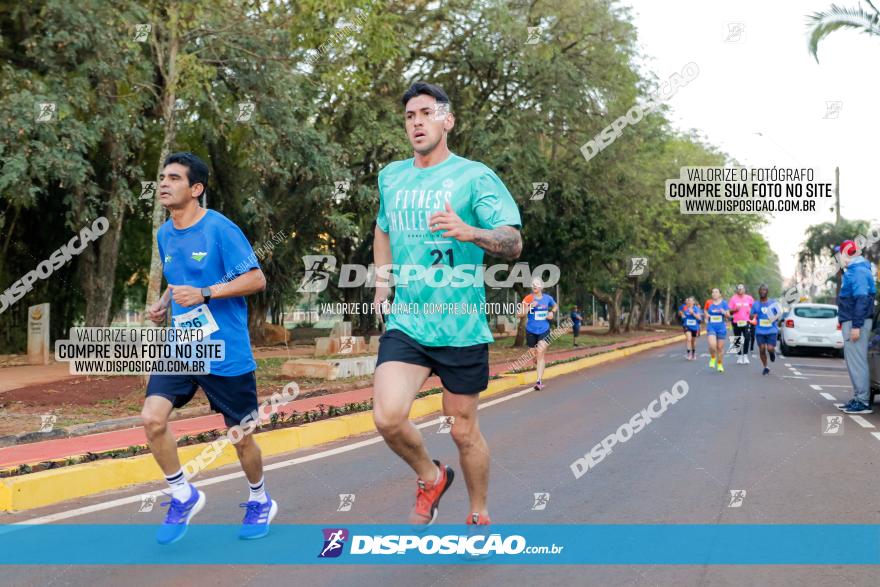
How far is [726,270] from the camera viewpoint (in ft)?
176

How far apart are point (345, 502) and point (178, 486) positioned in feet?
4.82

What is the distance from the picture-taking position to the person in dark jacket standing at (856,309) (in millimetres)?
10516

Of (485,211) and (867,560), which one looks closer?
(485,211)

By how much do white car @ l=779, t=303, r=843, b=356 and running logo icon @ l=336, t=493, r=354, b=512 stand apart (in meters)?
22.2

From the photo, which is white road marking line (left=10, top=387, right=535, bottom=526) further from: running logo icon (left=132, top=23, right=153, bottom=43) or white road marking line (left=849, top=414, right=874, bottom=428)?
running logo icon (left=132, top=23, right=153, bottom=43)

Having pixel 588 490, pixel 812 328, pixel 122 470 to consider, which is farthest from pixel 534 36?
pixel 122 470

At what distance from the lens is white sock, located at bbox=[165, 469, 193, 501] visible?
15.6ft

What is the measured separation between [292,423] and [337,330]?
11519mm

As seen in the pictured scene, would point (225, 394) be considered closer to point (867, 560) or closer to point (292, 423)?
point (867, 560)

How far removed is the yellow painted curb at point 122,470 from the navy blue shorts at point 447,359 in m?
3.16

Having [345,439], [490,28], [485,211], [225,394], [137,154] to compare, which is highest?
[490,28]

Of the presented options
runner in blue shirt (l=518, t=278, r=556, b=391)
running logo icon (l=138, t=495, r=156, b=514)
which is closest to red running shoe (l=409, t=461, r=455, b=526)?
running logo icon (l=138, t=495, r=156, b=514)

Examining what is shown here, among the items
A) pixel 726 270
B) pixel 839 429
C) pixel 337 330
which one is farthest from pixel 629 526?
pixel 726 270

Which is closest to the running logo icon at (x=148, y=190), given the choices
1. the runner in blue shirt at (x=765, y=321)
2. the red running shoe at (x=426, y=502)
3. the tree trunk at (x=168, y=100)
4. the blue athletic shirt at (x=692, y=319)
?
the tree trunk at (x=168, y=100)
